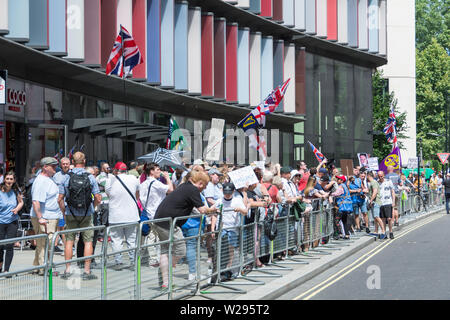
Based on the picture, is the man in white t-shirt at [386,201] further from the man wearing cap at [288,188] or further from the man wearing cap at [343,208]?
the man wearing cap at [288,188]

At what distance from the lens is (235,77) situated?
33344 millimetres

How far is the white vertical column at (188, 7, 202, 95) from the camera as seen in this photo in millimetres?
29828

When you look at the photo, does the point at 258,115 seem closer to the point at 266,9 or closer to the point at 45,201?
the point at 45,201

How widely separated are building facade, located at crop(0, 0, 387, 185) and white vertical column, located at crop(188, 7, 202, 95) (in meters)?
0.04

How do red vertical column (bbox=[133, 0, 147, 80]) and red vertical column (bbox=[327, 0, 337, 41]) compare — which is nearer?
red vertical column (bbox=[133, 0, 147, 80])

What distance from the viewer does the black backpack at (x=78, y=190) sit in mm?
12414

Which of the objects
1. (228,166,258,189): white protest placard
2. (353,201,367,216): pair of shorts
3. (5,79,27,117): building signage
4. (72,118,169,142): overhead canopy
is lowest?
(353,201,367,216): pair of shorts

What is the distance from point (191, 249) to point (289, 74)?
2876cm

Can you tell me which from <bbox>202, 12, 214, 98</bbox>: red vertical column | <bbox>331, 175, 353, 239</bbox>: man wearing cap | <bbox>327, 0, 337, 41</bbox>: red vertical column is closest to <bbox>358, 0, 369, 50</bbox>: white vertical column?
<bbox>327, 0, 337, 41</bbox>: red vertical column

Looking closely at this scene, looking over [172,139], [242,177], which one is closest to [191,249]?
[242,177]

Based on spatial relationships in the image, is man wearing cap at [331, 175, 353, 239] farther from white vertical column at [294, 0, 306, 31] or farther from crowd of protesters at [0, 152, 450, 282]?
white vertical column at [294, 0, 306, 31]
